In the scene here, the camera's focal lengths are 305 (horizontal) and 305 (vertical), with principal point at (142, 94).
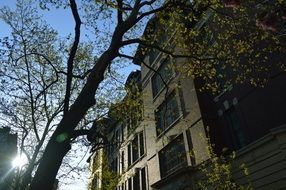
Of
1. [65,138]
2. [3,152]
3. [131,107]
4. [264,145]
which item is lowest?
[65,138]

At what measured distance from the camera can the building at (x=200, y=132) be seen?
13.8 meters

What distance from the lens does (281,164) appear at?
42.4 feet

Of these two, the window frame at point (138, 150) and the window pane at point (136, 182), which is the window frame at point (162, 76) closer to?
the window frame at point (138, 150)

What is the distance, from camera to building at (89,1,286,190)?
541 inches

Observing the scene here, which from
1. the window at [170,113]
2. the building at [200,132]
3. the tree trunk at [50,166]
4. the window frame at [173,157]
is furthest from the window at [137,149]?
the tree trunk at [50,166]

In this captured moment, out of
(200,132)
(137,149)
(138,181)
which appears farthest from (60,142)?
(137,149)

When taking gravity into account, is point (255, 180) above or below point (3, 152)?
below

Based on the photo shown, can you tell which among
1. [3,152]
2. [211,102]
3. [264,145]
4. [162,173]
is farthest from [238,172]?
[3,152]

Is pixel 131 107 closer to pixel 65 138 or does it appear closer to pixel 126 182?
pixel 126 182

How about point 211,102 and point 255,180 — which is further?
point 211,102

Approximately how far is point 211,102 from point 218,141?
2.81m

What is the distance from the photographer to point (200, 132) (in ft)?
61.4

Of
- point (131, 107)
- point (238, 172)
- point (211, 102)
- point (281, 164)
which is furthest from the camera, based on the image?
point (131, 107)

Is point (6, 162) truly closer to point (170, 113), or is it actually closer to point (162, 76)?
point (162, 76)
